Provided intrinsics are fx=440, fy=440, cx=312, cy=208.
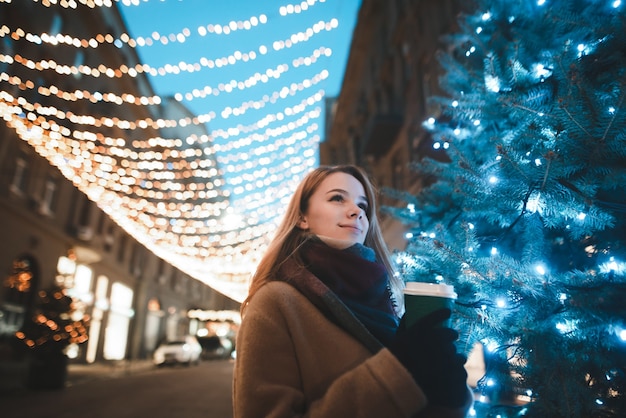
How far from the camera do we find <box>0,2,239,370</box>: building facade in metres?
10.5

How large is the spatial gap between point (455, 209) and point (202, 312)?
43250mm

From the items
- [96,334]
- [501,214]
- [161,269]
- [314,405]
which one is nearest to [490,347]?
[501,214]

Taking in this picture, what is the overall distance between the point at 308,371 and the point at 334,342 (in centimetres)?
14

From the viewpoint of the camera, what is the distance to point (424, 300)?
4.98 ft

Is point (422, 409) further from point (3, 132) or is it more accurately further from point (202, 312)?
point (202, 312)

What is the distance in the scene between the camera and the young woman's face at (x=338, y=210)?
2.11 metres

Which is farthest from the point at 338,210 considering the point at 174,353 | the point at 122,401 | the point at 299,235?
the point at 174,353

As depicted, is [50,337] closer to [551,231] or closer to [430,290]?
[551,231]

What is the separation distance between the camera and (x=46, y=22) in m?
16.6

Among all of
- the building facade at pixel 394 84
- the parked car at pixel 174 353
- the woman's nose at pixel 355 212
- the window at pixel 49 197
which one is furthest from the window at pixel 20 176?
the woman's nose at pixel 355 212

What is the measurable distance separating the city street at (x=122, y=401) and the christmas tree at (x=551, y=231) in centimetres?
703

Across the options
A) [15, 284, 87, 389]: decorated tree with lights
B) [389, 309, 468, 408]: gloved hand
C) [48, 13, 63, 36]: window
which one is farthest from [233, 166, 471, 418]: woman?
[48, 13, 63, 36]: window

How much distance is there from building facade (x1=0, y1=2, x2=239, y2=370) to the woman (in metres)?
7.16

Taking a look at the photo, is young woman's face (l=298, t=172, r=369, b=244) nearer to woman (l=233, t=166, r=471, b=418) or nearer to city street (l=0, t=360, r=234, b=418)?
woman (l=233, t=166, r=471, b=418)
